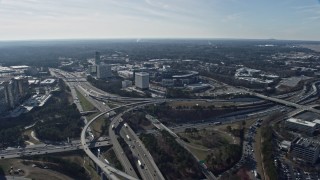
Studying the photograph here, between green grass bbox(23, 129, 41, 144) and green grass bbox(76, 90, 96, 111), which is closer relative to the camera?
green grass bbox(23, 129, 41, 144)

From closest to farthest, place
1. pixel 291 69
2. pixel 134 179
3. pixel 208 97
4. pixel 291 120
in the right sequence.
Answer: pixel 134 179 < pixel 291 120 < pixel 208 97 < pixel 291 69

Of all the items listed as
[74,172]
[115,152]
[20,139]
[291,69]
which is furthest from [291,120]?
[291,69]

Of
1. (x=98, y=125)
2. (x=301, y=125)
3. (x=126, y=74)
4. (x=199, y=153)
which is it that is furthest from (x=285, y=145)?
(x=126, y=74)

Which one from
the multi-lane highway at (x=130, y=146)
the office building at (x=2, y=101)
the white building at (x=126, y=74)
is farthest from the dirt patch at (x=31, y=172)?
the white building at (x=126, y=74)

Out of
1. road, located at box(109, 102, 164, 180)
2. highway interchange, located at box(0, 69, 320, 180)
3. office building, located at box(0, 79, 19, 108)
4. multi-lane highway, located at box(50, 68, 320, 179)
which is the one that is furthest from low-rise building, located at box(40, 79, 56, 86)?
road, located at box(109, 102, 164, 180)

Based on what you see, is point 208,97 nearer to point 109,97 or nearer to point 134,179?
point 109,97

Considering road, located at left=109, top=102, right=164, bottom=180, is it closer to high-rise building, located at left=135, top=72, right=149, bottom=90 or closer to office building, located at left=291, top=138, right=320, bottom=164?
office building, located at left=291, top=138, right=320, bottom=164
